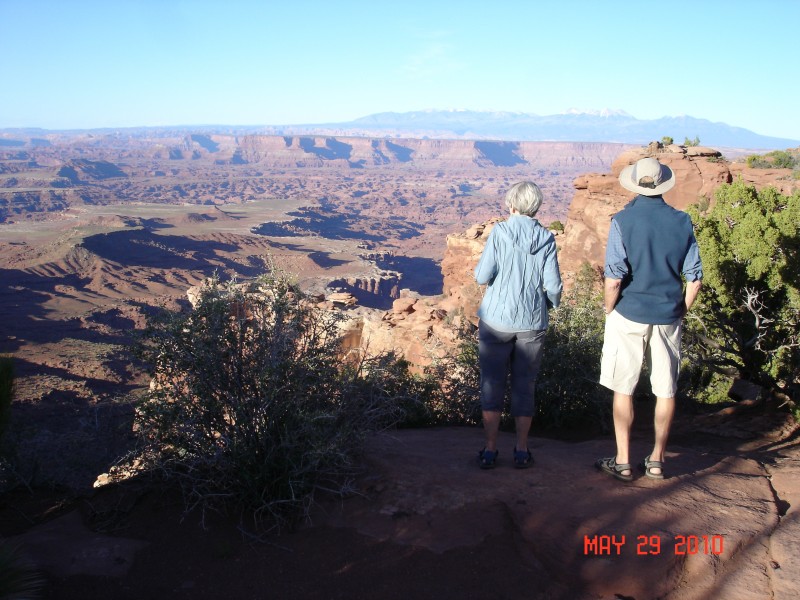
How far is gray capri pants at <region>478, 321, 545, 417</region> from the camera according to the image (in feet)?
11.7

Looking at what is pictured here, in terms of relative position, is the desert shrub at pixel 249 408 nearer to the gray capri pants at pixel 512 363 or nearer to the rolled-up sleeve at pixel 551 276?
the gray capri pants at pixel 512 363

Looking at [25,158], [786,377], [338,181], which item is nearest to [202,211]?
[338,181]

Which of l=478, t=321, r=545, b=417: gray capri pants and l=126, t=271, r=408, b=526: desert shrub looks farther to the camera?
l=478, t=321, r=545, b=417: gray capri pants

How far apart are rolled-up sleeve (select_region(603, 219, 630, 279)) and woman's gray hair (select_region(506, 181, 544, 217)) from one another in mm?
462

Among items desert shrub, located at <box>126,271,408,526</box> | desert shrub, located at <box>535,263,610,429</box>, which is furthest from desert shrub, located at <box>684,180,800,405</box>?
desert shrub, located at <box>126,271,408,526</box>

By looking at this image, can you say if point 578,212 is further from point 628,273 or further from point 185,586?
point 185,586

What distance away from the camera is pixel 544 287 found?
11.6 feet

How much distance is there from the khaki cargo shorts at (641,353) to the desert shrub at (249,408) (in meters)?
1.49

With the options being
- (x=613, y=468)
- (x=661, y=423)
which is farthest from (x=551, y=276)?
(x=613, y=468)

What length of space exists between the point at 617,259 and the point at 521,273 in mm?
550

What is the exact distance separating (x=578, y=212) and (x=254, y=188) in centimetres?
12107

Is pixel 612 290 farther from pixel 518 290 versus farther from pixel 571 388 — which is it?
pixel 571 388

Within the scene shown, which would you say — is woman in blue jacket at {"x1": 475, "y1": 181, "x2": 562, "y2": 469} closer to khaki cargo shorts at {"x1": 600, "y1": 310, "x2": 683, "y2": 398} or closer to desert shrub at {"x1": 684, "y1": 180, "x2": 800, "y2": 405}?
khaki cargo shorts at {"x1": 600, "y1": 310, "x2": 683, "y2": 398}

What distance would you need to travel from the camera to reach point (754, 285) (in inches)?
222
